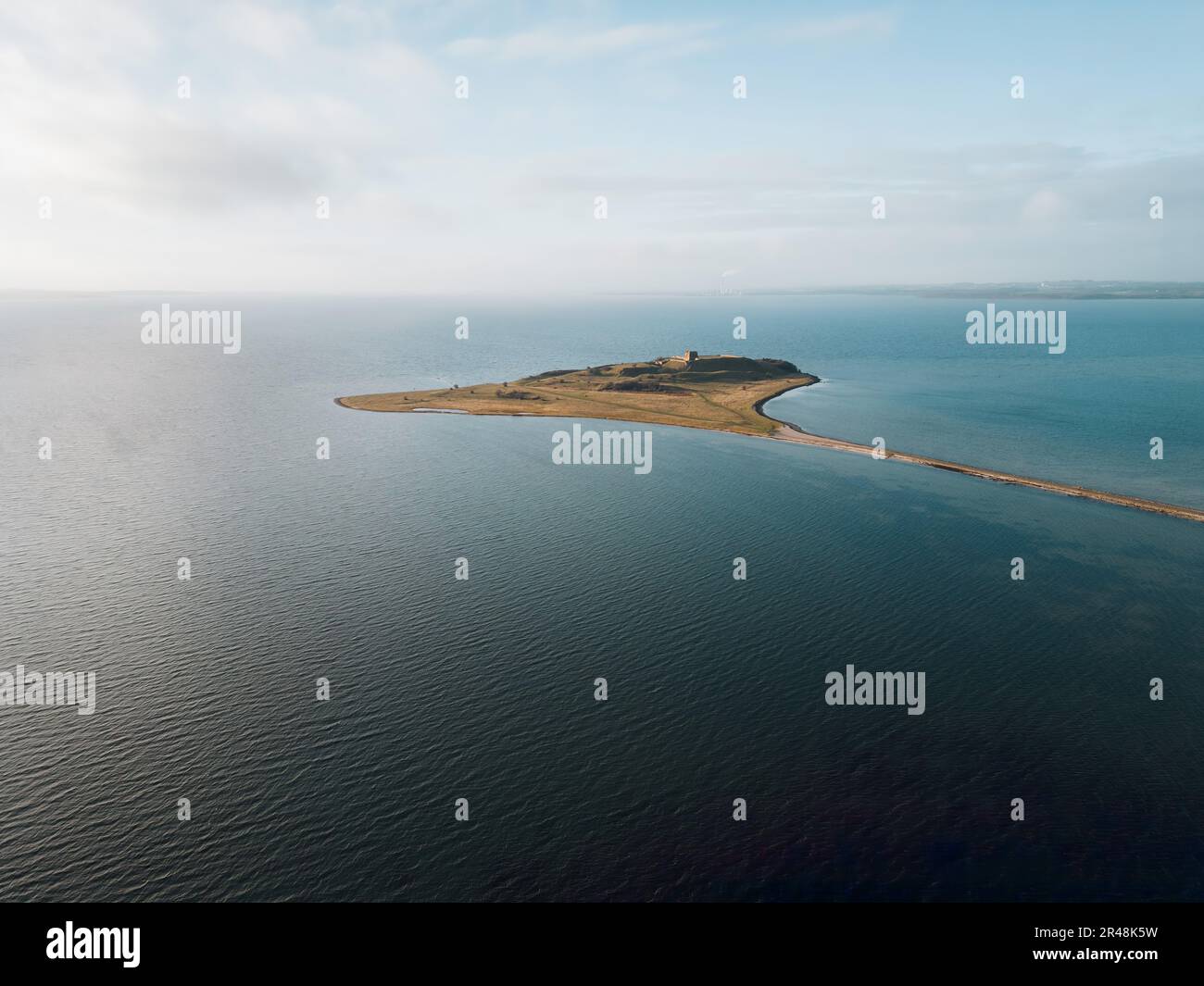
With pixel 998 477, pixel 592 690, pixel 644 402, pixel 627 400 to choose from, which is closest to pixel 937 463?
pixel 998 477

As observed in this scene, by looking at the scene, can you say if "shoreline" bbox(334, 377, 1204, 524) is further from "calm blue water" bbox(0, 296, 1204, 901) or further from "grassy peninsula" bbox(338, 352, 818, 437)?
"calm blue water" bbox(0, 296, 1204, 901)

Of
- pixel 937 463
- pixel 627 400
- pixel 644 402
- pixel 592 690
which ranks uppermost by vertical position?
pixel 627 400

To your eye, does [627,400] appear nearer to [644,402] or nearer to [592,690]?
[644,402]

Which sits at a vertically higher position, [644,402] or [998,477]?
[644,402]

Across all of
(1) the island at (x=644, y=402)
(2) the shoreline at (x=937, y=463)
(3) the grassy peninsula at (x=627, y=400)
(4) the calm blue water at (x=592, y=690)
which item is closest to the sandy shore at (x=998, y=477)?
(2) the shoreline at (x=937, y=463)

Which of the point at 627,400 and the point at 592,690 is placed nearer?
the point at 592,690

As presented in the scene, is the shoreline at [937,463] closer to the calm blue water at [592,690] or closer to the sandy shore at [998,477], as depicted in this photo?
the sandy shore at [998,477]

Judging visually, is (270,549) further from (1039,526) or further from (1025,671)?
(1039,526)
